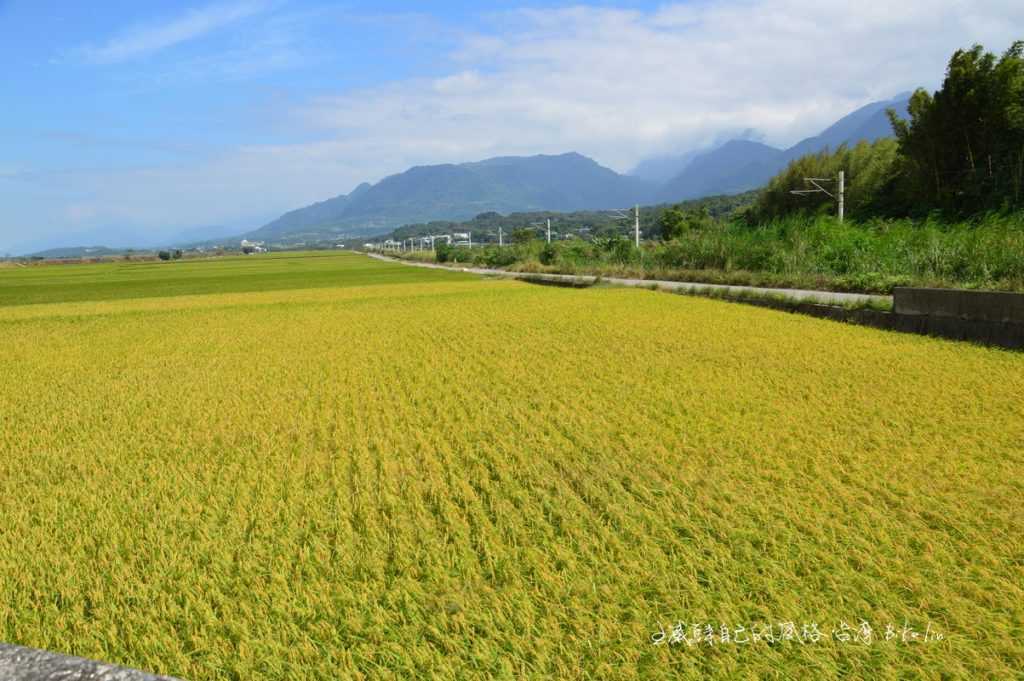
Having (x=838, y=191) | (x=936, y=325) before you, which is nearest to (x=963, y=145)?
(x=838, y=191)

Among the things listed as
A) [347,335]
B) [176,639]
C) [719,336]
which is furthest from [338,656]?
[347,335]

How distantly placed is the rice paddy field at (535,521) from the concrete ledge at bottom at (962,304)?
0.91 meters

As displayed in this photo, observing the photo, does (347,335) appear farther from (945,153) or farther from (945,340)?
(945,153)

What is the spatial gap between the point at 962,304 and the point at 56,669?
1108 centimetres

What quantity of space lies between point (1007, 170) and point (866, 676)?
119ft

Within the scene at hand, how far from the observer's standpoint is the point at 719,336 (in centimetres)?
1134

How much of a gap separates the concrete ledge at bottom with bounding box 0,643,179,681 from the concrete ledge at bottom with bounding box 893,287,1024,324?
10.2 metres

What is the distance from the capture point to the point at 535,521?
394cm

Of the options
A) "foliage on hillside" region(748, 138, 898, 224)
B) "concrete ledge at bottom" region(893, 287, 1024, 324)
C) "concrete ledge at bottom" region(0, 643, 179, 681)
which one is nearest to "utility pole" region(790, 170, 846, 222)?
"foliage on hillside" region(748, 138, 898, 224)

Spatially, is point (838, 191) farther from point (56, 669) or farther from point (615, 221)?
point (615, 221)

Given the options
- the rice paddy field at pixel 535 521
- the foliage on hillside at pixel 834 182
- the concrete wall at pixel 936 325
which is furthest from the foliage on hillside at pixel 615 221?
the rice paddy field at pixel 535 521

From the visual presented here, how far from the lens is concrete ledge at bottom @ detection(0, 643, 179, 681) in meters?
2.08

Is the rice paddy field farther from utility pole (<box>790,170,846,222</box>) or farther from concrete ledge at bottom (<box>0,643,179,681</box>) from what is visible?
utility pole (<box>790,170,846,222</box>)

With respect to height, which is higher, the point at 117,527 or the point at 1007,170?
the point at 1007,170
